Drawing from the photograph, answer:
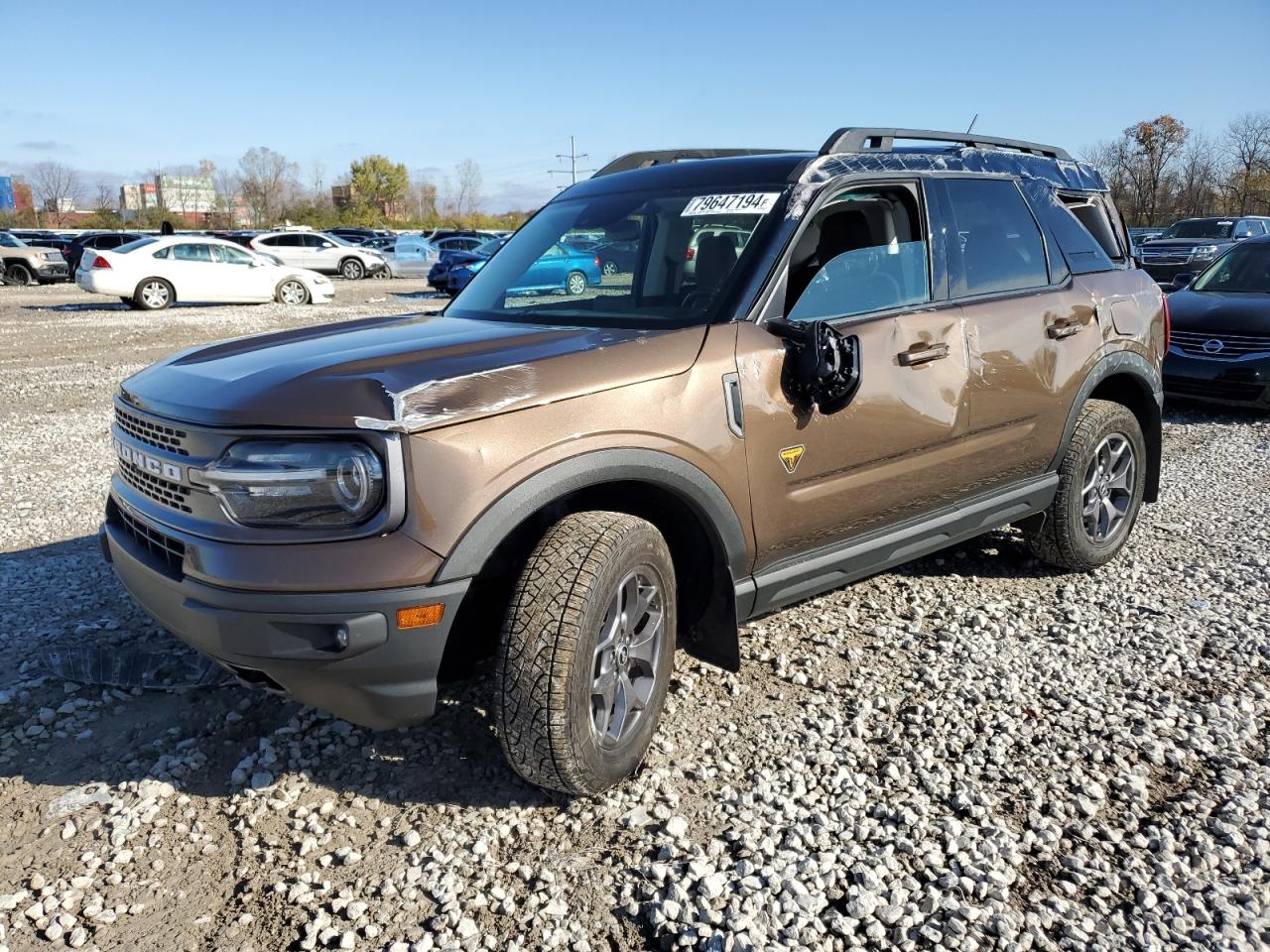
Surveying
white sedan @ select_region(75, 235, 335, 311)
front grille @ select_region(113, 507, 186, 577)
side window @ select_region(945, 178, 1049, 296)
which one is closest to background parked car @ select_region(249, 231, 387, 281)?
white sedan @ select_region(75, 235, 335, 311)

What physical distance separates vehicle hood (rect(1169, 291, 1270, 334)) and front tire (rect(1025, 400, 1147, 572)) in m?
4.76

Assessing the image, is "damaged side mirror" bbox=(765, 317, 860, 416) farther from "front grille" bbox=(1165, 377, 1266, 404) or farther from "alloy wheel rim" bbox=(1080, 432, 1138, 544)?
"front grille" bbox=(1165, 377, 1266, 404)

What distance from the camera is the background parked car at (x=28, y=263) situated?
2933 centimetres

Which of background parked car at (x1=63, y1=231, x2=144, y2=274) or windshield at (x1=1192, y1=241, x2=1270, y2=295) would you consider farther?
background parked car at (x1=63, y1=231, x2=144, y2=274)

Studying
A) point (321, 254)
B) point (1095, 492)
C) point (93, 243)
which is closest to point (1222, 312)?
point (1095, 492)

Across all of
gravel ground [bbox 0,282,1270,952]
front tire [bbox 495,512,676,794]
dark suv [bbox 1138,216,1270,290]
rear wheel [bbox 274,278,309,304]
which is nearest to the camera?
gravel ground [bbox 0,282,1270,952]

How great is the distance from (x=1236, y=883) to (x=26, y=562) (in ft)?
17.6

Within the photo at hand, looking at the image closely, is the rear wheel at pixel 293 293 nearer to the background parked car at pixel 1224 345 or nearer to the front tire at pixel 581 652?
the background parked car at pixel 1224 345

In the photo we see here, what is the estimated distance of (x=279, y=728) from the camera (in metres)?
3.37

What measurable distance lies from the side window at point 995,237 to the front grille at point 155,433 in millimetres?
2973

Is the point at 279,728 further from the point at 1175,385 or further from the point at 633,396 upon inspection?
the point at 1175,385

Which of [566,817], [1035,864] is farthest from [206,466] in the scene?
[1035,864]

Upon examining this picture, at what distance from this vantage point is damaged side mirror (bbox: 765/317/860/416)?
3.14 metres

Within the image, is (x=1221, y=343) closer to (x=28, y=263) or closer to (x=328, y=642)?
(x=328, y=642)
